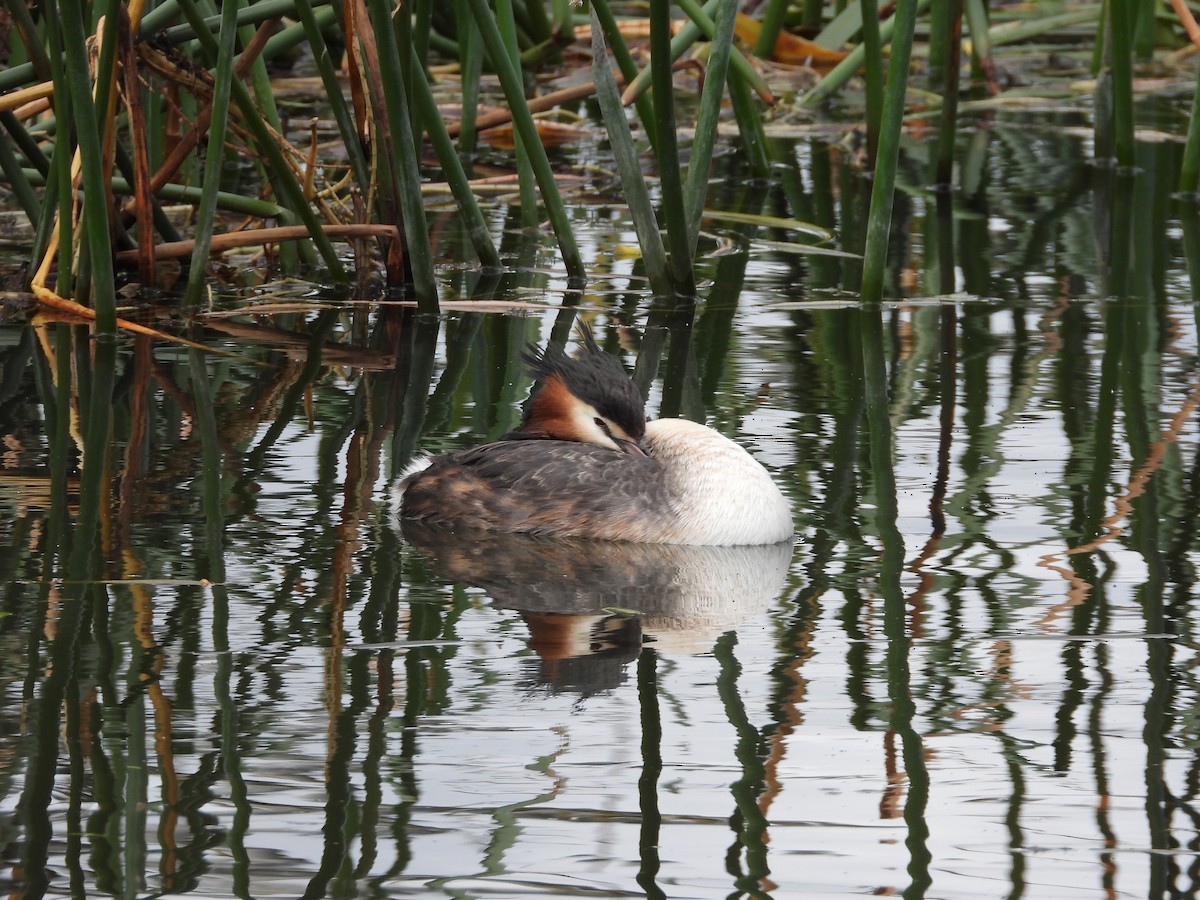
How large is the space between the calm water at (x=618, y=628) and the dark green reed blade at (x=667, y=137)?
0.34 m

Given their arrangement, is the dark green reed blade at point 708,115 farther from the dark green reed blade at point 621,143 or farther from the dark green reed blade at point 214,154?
the dark green reed blade at point 214,154

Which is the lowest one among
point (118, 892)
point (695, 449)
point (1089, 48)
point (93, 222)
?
point (118, 892)

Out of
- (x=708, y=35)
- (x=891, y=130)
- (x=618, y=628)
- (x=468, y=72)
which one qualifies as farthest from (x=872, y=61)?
(x=618, y=628)

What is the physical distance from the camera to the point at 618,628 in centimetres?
398

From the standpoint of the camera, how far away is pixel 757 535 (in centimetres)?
461

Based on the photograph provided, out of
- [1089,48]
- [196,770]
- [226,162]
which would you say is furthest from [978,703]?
[1089,48]

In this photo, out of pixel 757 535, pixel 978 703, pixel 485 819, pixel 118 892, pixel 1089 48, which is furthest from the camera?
pixel 1089 48

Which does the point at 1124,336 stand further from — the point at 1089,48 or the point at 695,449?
the point at 1089,48

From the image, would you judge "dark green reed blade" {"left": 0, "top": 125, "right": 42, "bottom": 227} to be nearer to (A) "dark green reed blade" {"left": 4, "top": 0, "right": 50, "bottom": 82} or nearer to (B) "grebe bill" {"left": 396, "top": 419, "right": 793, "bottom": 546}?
(A) "dark green reed blade" {"left": 4, "top": 0, "right": 50, "bottom": 82}

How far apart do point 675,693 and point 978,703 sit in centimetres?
52

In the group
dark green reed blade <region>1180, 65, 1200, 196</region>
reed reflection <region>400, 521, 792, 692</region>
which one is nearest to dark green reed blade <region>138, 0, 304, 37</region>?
reed reflection <region>400, 521, 792, 692</region>

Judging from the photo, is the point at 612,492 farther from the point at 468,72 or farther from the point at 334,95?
the point at 468,72

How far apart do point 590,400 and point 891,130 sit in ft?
5.49

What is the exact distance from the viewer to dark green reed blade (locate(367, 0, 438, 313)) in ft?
20.2
